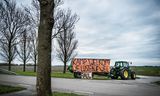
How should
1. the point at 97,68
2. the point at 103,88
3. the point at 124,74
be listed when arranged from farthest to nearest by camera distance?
the point at 97,68 → the point at 124,74 → the point at 103,88

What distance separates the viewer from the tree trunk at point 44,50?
8.18 meters

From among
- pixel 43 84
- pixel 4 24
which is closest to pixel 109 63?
pixel 4 24

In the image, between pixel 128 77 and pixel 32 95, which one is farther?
pixel 128 77

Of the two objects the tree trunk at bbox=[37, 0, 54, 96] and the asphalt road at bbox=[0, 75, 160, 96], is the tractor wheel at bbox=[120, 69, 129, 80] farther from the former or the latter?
the tree trunk at bbox=[37, 0, 54, 96]

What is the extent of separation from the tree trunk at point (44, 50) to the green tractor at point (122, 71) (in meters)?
21.7

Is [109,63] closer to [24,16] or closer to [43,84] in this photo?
[24,16]

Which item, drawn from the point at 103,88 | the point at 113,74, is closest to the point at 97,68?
the point at 113,74

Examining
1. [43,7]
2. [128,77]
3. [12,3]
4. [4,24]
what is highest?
[12,3]

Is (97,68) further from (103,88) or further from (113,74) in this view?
(103,88)

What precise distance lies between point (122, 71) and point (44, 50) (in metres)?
21.9

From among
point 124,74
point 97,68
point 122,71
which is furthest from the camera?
point 97,68

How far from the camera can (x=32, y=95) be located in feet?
36.9

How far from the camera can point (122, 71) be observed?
29.0 m

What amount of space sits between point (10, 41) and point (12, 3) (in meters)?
6.52
